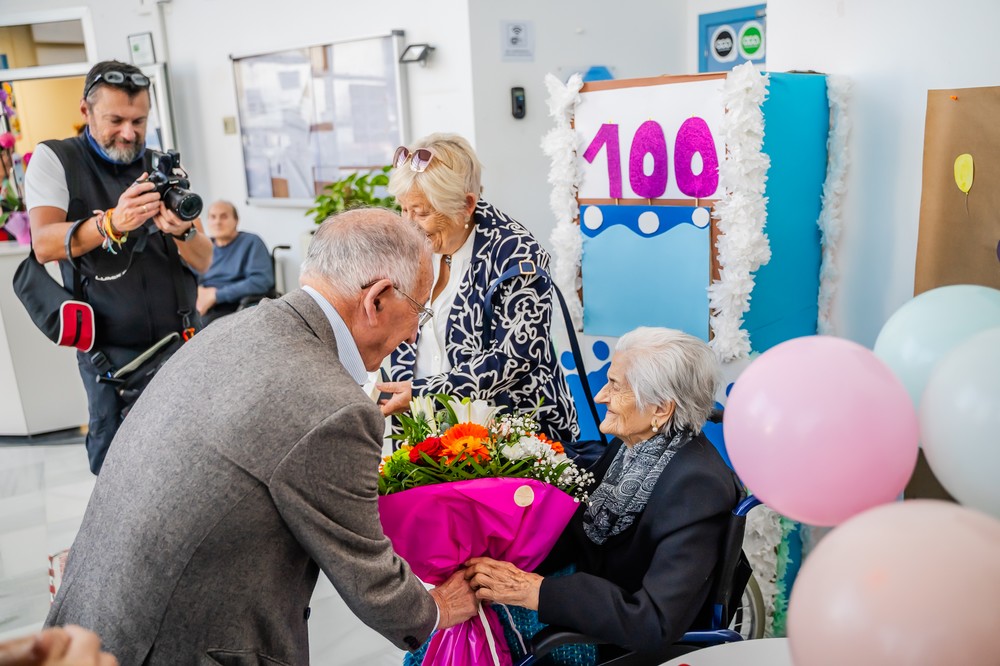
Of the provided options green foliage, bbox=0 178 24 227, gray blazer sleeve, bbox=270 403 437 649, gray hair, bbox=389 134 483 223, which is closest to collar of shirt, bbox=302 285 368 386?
gray blazer sleeve, bbox=270 403 437 649

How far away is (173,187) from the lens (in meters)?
2.54

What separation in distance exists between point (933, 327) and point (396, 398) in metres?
1.22

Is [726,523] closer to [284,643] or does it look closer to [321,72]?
[284,643]

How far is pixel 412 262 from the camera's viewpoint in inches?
59.0

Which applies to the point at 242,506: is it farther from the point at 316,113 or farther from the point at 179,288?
the point at 316,113

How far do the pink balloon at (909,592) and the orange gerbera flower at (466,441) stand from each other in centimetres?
80

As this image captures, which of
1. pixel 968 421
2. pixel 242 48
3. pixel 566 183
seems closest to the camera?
pixel 968 421

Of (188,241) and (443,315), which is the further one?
(188,241)

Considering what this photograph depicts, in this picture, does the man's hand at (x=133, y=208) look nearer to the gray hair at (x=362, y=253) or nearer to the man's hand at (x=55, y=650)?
the gray hair at (x=362, y=253)

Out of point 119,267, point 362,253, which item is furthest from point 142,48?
point 362,253

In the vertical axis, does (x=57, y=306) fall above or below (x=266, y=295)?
above

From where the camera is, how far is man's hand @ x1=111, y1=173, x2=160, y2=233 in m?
2.41

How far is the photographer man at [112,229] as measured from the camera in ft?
8.09

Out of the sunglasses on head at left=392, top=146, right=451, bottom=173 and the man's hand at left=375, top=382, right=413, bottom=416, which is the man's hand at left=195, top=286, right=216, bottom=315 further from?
the man's hand at left=375, top=382, right=413, bottom=416
